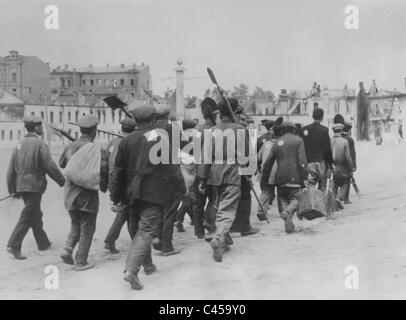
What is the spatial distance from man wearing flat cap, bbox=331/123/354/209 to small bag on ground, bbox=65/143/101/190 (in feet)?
17.0

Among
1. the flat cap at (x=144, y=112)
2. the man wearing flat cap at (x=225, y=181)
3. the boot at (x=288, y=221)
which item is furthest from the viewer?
the boot at (x=288, y=221)

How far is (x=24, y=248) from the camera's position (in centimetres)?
892

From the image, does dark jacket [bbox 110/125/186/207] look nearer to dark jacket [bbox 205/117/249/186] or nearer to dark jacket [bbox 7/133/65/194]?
dark jacket [bbox 205/117/249/186]

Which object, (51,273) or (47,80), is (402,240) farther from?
(47,80)

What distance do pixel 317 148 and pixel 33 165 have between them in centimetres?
429

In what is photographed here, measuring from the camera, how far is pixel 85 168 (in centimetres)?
764

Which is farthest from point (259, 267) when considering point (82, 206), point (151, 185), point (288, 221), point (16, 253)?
point (16, 253)

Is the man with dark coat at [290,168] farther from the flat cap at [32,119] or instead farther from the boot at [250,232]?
the flat cap at [32,119]

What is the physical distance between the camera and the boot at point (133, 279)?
668cm

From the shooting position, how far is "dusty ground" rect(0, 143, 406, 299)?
6688 millimetres

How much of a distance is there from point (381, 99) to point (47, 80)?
270 inches

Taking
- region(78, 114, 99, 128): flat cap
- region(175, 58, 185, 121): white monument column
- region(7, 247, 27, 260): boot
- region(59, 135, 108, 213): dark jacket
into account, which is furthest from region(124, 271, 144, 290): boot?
region(175, 58, 185, 121): white monument column

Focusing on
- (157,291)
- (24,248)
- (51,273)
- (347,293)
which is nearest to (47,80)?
(24,248)

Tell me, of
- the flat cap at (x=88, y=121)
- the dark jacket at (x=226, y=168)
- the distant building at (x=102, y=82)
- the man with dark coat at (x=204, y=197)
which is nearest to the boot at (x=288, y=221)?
the man with dark coat at (x=204, y=197)
